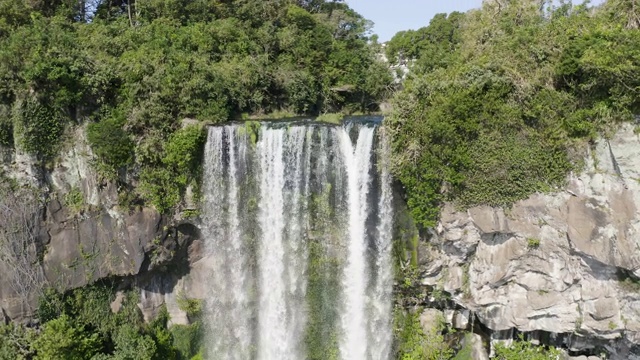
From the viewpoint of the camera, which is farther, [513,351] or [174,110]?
[174,110]

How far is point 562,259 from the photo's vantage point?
1275 centimetres

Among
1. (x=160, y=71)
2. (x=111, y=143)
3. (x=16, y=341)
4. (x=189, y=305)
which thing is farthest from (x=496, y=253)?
(x=16, y=341)

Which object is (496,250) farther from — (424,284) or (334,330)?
(334,330)

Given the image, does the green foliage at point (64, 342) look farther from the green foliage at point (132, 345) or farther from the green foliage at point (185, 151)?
the green foliage at point (185, 151)

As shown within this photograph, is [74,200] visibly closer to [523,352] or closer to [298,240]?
[298,240]

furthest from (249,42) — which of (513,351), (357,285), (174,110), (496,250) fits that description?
(513,351)

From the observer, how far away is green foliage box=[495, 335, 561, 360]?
14.2 meters

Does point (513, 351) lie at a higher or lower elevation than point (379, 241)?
lower

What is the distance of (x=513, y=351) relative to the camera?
14.5 meters

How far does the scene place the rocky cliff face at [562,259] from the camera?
11.7m

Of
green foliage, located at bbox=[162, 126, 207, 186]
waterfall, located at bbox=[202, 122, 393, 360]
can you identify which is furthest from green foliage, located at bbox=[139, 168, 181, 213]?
waterfall, located at bbox=[202, 122, 393, 360]

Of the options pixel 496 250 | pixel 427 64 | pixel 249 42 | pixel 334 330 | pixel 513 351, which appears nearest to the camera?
pixel 496 250

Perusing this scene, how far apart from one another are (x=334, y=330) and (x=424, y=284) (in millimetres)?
3603

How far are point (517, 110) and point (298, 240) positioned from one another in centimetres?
810
